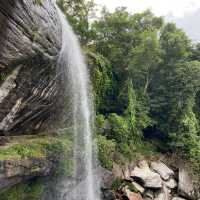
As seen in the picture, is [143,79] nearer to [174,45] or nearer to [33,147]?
[174,45]

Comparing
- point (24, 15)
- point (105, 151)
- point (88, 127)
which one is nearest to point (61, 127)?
point (88, 127)

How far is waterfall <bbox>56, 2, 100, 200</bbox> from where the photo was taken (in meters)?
11.2

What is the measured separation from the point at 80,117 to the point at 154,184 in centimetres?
544

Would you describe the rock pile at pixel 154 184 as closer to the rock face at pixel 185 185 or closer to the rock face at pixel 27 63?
the rock face at pixel 185 185

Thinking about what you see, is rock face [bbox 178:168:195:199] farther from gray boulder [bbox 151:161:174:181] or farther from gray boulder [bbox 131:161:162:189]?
gray boulder [bbox 131:161:162:189]

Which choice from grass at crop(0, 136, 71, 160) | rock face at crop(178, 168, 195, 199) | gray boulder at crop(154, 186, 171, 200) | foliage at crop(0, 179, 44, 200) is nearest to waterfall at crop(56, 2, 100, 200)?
grass at crop(0, 136, 71, 160)

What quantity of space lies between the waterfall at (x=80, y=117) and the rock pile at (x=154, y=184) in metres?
1.84

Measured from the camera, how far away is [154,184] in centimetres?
1366

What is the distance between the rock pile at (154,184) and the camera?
1300 centimetres

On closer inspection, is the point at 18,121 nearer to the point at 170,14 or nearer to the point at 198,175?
the point at 198,175

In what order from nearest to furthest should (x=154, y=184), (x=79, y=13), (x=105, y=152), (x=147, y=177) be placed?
1. (x=105, y=152)
2. (x=154, y=184)
3. (x=147, y=177)
4. (x=79, y=13)

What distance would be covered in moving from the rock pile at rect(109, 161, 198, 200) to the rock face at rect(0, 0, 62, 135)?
5876 mm

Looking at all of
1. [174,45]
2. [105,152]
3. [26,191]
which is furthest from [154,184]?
[174,45]

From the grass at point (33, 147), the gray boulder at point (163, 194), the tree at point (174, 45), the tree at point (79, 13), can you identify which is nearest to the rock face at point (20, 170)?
the grass at point (33, 147)
